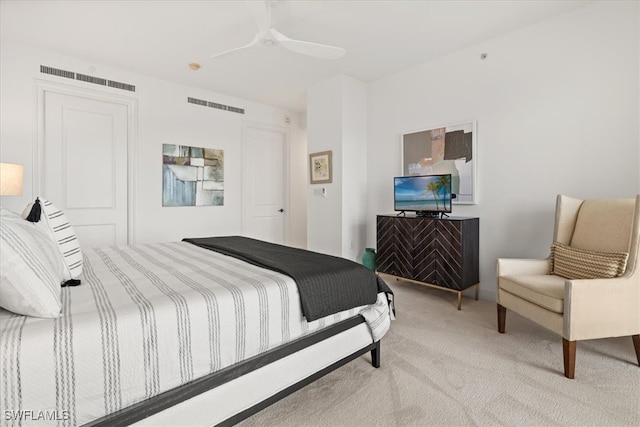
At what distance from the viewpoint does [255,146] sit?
17.1 ft

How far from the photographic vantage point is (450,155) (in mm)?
3482

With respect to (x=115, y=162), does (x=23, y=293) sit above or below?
below

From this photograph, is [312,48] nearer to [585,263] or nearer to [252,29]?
[252,29]

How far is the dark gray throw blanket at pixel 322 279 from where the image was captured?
1533mm

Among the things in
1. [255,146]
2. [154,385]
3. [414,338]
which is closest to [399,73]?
[255,146]

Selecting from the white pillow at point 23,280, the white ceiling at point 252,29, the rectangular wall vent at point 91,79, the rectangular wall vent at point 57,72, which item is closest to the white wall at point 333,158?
the white ceiling at point 252,29

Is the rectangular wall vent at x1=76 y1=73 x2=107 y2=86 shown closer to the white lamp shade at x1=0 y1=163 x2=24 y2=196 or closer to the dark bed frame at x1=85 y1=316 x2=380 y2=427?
the white lamp shade at x1=0 y1=163 x2=24 y2=196

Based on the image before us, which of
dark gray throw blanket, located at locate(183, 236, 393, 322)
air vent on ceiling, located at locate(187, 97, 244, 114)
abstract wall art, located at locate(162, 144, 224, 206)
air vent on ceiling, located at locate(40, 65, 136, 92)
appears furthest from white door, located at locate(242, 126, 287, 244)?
dark gray throw blanket, located at locate(183, 236, 393, 322)

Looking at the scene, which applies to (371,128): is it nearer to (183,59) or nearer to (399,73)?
(399,73)

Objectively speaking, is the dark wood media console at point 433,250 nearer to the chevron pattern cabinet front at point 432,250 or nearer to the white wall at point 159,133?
the chevron pattern cabinet front at point 432,250

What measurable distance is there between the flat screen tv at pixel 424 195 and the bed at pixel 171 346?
175 cm

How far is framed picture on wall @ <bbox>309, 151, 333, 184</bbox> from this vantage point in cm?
424

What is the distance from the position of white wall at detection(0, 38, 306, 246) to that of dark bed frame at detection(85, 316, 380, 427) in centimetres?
344

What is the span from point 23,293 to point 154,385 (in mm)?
525
